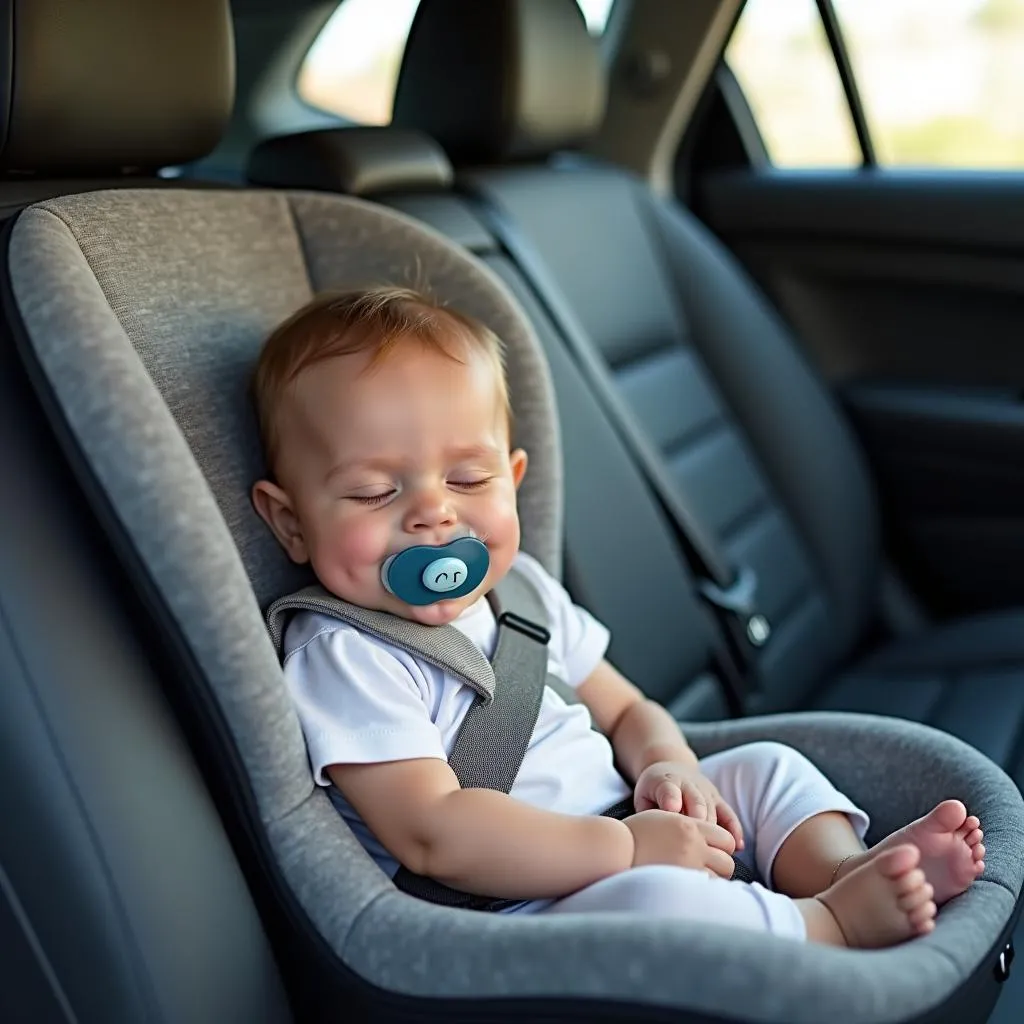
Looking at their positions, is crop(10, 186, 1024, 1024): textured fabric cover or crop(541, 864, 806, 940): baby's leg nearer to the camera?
crop(10, 186, 1024, 1024): textured fabric cover

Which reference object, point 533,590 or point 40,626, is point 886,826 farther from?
point 40,626

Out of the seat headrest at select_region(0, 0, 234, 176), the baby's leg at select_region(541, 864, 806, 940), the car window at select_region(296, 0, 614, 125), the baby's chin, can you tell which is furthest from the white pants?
the car window at select_region(296, 0, 614, 125)

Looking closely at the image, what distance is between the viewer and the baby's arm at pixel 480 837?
42.3 inches

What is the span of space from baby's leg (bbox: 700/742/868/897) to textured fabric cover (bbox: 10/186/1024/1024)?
71 mm

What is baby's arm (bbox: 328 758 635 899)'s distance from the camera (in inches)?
42.3

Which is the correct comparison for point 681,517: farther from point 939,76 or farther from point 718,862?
point 939,76

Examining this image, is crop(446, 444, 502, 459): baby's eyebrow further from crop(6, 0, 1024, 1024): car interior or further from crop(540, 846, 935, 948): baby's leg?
crop(540, 846, 935, 948): baby's leg

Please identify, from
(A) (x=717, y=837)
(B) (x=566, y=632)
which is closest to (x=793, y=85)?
(B) (x=566, y=632)

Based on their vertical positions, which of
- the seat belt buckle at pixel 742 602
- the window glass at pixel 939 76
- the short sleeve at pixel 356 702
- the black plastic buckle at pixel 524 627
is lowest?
the seat belt buckle at pixel 742 602

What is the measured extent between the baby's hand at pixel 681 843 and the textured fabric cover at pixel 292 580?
161mm

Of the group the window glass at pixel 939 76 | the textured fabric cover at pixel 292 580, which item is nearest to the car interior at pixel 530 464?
the textured fabric cover at pixel 292 580

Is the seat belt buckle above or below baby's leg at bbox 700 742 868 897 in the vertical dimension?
below

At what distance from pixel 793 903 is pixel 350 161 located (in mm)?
1042

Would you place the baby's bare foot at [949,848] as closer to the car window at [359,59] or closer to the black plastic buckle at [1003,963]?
the black plastic buckle at [1003,963]
